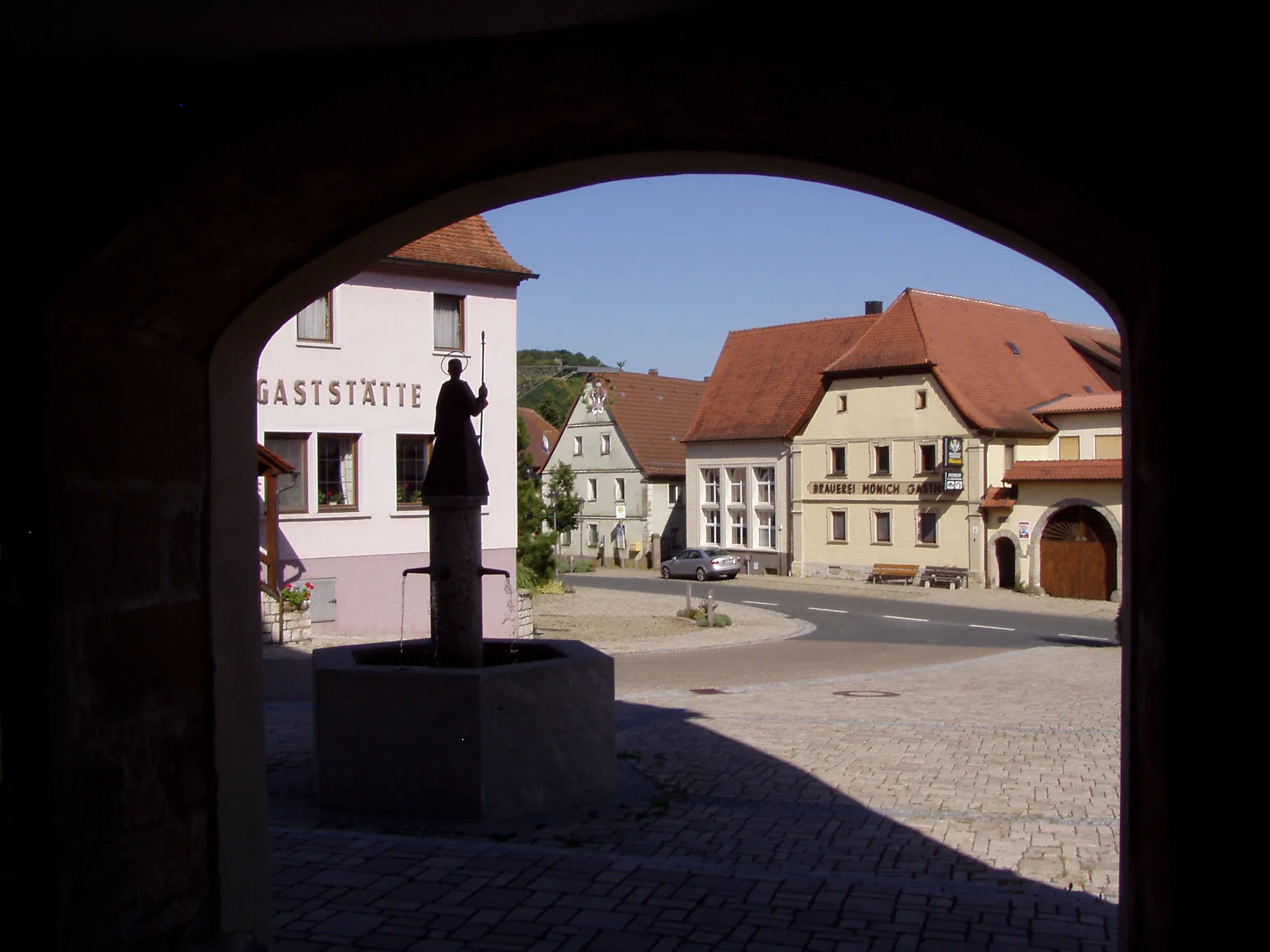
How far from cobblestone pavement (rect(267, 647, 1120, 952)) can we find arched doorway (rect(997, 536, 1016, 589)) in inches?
1046

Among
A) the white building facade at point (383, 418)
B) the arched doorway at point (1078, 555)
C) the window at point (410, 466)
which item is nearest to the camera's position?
the white building facade at point (383, 418)

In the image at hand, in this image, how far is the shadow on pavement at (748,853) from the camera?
18.0 feet

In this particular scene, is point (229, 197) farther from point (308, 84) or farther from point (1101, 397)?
point (1101, 397)

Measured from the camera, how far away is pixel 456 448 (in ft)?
28.8

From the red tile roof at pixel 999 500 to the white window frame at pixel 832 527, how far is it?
19.0ft

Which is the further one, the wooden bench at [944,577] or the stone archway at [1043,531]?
the wooden bench at [944,577]

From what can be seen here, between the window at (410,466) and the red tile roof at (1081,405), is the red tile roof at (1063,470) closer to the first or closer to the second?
the red tile roof at (1081,405)

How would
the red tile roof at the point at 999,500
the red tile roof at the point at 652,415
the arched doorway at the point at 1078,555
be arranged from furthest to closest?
→ the red tile roof at the point at 652,415
the red tile roof at the point at 999,500
the arched doorway at the point at 1078,555

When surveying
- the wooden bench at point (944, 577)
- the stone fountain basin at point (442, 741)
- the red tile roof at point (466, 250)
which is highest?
the red tile roof at point (466, 250)

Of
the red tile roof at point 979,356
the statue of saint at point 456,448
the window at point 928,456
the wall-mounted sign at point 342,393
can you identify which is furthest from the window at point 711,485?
the statue of saint at point 456,448

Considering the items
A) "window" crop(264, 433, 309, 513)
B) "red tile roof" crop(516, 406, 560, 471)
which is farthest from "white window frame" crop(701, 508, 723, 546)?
"window" crop(264, 433, 309, 513)

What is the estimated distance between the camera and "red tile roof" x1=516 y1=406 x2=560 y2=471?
61.9 metres

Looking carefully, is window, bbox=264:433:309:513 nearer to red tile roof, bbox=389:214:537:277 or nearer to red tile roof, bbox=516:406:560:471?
red tile roof, bbox=389:214:537:277

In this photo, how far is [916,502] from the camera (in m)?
39.8
